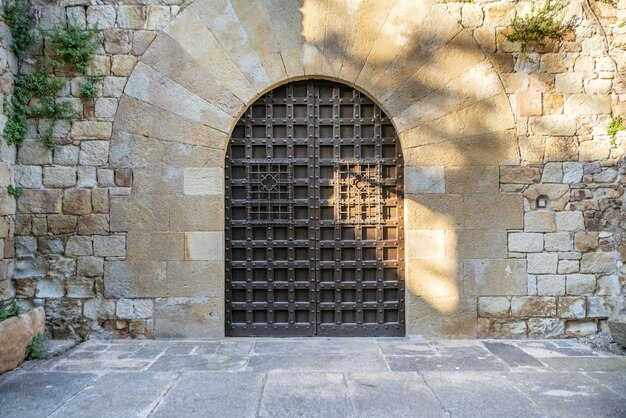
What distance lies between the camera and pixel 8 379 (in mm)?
3096

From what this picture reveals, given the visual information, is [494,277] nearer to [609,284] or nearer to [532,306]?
[532,306]

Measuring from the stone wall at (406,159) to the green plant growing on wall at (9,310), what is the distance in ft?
0.59

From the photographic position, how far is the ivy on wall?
3.92m

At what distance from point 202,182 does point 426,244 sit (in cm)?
201

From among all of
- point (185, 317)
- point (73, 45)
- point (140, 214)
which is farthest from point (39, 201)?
point (185, 317)

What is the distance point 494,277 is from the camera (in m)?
3.98

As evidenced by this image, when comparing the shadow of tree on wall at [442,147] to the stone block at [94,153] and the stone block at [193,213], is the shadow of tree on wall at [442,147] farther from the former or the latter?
the stone block at [94,153]

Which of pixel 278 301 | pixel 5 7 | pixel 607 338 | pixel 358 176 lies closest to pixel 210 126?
pixel 358 176

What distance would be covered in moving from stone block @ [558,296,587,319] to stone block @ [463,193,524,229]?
2.43ft

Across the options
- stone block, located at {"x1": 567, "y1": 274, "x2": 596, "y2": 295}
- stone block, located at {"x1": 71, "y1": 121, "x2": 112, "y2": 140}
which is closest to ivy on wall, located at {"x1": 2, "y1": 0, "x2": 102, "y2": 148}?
stone block, located at {"x1": 71, "y1": 121, "x2": 112, "y2": 140}

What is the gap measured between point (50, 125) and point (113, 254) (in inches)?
48.9

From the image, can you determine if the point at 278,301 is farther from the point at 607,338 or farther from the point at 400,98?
the point at 607,338

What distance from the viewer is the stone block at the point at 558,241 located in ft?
13.1

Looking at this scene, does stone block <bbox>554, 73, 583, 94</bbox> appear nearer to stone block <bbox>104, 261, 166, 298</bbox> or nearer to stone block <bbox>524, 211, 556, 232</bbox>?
stone block <bbox>524, 211, 556, 232</bbox>
